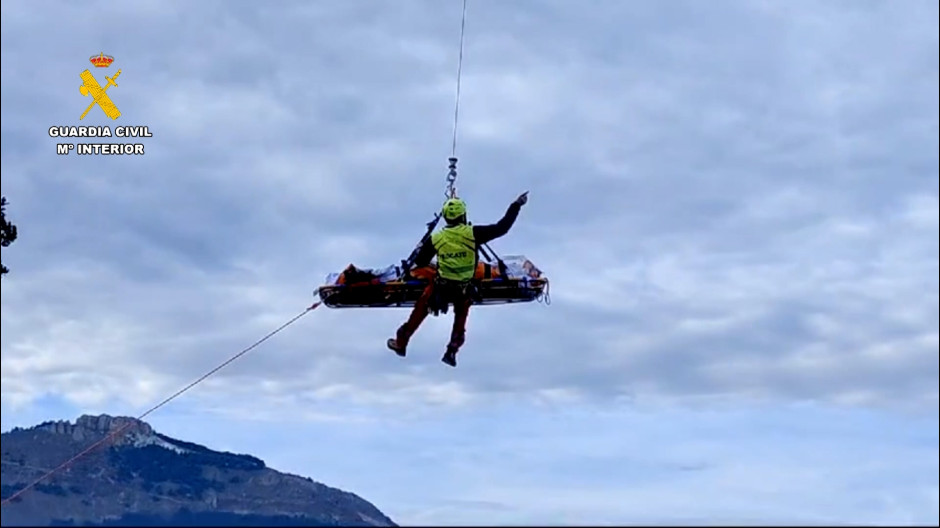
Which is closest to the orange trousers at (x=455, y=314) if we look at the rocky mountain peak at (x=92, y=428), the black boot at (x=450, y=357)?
the black boot at (x=450, y=357)

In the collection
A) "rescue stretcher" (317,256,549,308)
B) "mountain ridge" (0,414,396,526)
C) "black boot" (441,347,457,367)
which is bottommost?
"mountain ridge" (0,414,396,526)

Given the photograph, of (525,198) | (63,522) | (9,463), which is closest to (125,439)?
(9,463)

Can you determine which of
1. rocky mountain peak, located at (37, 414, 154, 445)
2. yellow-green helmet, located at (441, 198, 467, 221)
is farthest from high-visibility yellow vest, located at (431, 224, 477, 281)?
rocky mountain peak, located at (37, 414, 154, 445)

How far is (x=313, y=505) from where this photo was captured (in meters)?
29.6

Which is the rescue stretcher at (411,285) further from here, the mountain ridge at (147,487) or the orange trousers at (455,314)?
the mountain ridge at (147,487)

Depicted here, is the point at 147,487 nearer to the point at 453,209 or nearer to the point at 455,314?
the point at 455,314

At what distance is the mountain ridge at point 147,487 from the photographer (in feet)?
55.3

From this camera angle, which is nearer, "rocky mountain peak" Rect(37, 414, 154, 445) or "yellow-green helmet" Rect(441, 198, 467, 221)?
"yellow-green helmet" Rect(441, 198, 467, 221)

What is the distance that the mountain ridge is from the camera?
16.9m

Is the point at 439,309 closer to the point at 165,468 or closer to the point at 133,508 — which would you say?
the point at 133,508

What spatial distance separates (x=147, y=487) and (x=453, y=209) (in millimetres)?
8578

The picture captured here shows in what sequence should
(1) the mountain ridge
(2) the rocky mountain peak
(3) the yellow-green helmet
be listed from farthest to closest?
(2) the rocky mountain peak, (3) the yellow-green helmet, (1) the mountain ridge

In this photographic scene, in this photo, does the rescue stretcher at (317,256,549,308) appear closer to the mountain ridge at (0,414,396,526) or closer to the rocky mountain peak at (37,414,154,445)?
the mountain ridge at (0,414,396,526)

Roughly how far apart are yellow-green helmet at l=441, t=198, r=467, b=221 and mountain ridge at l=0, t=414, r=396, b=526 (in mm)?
5184
